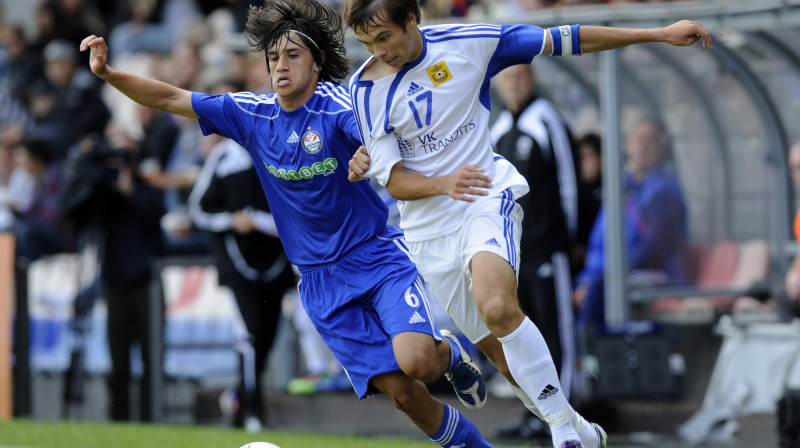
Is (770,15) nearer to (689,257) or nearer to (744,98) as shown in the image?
(744,98)

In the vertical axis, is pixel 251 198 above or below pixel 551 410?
above

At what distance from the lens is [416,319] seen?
588 cm

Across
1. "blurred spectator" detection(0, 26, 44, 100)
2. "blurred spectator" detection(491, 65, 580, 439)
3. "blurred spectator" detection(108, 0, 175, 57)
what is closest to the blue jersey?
"blurred spectator" detection(491, 65, 580, 439)

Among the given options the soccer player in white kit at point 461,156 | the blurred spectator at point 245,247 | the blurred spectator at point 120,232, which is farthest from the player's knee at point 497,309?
the blurred spectator at point 120,232

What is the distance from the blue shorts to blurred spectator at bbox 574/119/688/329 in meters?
4.69

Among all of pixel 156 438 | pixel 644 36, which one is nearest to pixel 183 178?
pixel 156 438

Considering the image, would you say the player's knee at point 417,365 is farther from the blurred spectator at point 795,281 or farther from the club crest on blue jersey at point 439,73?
the blurred spectator at point 795,281

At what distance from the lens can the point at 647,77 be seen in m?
10.6

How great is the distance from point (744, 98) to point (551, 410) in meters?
5.30

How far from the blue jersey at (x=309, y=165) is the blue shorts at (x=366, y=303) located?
0.09m

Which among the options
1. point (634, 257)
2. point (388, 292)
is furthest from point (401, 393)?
point (634, 257)

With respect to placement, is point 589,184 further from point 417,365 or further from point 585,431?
point 417,365

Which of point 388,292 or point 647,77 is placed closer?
point 388,292

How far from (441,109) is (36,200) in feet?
30.4
